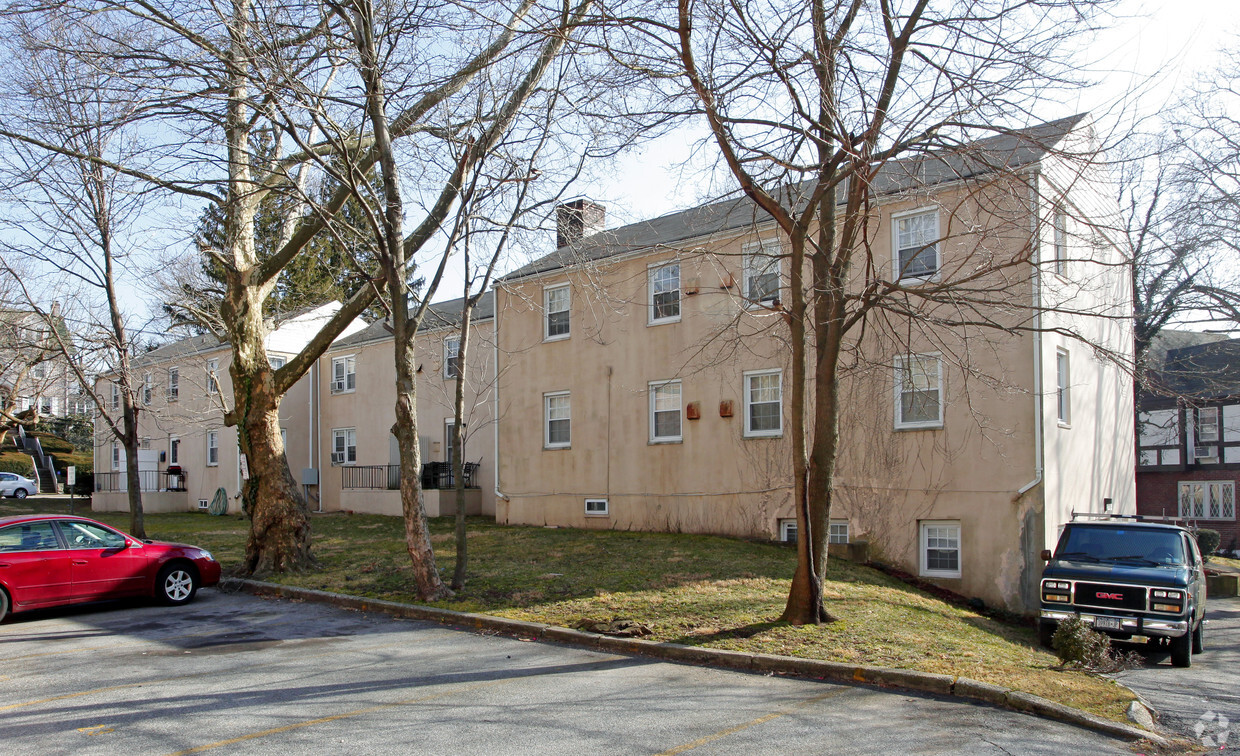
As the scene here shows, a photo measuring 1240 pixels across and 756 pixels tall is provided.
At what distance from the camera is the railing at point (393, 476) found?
27203 millimetres

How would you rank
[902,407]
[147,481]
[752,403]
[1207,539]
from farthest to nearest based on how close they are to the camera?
[147,481]
[1207,539]
[752,403]
[902,407]

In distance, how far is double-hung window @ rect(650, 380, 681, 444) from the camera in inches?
789

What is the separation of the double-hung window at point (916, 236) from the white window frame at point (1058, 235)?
2058mm

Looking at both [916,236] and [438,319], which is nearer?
[916,236]

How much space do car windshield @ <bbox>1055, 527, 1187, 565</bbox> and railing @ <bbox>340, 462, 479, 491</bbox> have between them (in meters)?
17.4

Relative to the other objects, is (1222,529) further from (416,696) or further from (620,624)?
(416,696)

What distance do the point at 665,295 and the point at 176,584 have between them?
11.7m

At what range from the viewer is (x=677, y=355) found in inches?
779

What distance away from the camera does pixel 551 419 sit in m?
22.5

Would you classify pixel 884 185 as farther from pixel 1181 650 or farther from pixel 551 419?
pixel 551 419

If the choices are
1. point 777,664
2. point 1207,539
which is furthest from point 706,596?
point 1207,539

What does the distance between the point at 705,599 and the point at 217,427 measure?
27.6 meters

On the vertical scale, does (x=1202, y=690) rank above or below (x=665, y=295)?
below

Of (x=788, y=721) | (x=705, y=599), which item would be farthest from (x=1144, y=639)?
(x=788, y=721)
